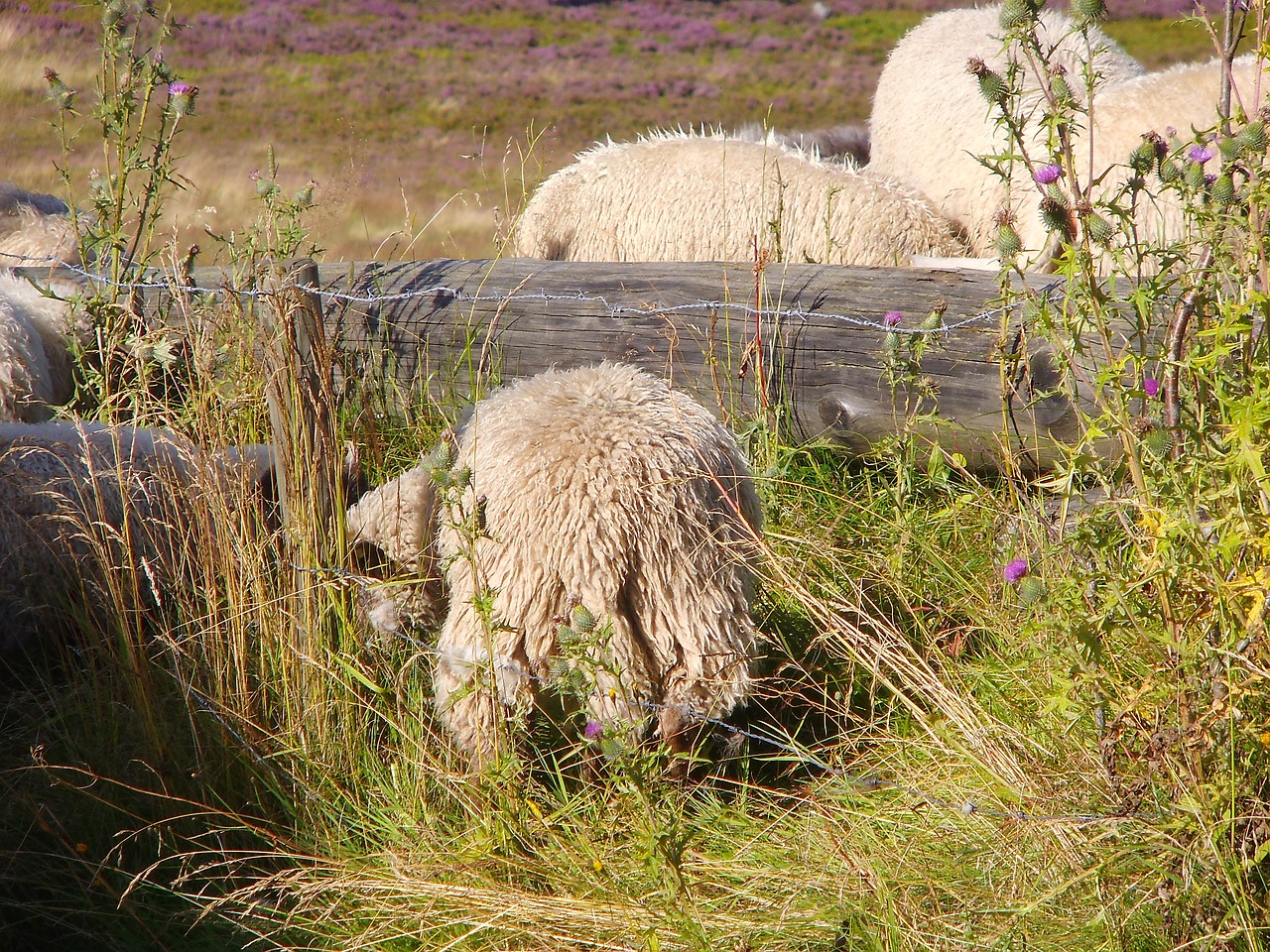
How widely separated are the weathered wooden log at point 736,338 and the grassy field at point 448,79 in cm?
563

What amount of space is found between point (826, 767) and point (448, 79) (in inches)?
740

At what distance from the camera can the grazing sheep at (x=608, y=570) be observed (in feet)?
7.40

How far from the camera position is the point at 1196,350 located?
1766mm

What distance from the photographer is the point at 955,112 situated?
578 centimetres

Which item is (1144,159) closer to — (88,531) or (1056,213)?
(1056,213)

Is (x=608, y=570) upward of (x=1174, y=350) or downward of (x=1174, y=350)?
downward

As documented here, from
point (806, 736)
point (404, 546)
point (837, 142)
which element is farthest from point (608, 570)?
point (837, 142)

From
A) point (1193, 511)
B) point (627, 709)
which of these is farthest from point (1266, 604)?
point (627, 709)

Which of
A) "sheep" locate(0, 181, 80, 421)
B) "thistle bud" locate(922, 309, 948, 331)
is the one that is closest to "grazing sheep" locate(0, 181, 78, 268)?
"sheep" locate(0, 181, 80, 421)

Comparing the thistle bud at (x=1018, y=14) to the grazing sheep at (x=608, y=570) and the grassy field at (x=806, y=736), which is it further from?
the grazing sheep at (x=608, y=570)

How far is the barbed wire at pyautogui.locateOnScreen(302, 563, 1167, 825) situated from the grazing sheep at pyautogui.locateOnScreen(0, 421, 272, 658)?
35 cm

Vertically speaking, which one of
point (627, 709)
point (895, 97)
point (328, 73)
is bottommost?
point (627, 709)

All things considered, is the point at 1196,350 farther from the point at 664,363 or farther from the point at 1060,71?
the point at 664,363

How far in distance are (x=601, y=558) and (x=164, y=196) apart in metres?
2.84
